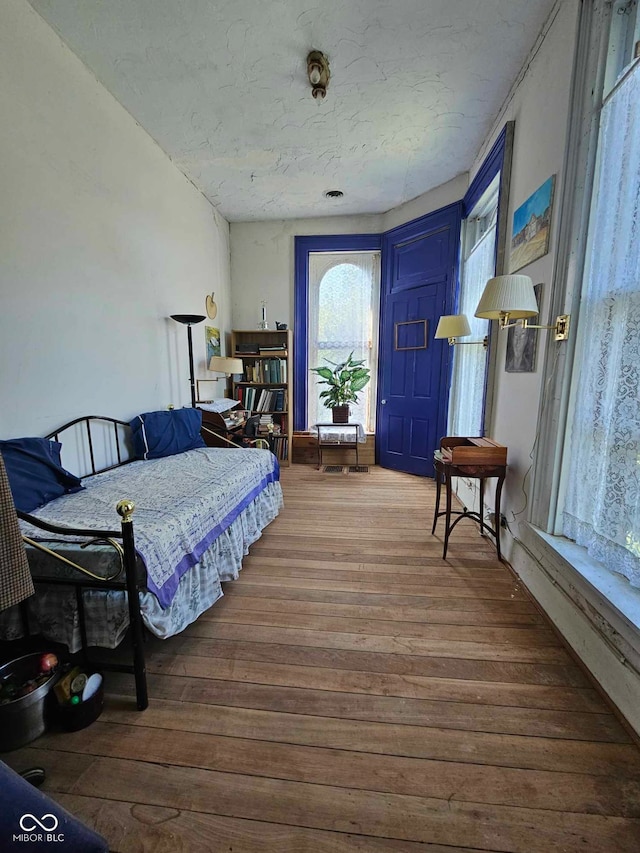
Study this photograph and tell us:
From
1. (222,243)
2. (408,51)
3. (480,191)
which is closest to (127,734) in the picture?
(408,51)

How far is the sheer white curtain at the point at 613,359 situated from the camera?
1.32 metres

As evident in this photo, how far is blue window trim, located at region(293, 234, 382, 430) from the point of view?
177 inches

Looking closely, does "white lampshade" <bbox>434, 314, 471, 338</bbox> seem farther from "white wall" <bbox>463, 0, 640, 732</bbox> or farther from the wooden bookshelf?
the wooden bookshelf

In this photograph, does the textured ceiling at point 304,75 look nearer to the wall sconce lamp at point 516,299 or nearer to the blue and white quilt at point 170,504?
the wall sconce lamp at point 516,299

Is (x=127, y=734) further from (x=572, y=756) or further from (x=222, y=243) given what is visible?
(x=222, y=243)

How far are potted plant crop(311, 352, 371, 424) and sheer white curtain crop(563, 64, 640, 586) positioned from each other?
9.48 ft

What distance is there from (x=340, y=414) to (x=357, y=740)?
3566 mm

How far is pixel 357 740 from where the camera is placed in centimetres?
119

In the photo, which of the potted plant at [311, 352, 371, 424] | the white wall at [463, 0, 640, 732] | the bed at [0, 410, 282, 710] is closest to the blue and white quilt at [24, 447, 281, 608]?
the bed at [0, 410, 282, 710]

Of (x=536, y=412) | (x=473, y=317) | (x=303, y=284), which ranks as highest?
(x=303, y=284)

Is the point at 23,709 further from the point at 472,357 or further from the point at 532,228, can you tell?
A: the point at 472,357
